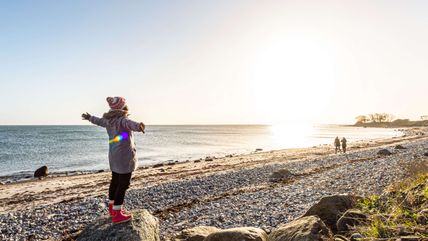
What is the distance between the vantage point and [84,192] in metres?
23.5

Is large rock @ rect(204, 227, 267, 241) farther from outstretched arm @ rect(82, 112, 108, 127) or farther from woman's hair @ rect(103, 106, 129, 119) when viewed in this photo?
outstretched arm @ rect(82, 112, 108, 127)

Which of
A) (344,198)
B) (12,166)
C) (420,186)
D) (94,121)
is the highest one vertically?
(94,121)

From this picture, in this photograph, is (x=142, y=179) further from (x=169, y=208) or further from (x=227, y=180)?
(x=169, y=208)

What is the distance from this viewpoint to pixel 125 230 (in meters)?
7.29

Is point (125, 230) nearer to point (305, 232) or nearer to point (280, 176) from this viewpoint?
point (305, 232)

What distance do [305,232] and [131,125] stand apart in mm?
4535

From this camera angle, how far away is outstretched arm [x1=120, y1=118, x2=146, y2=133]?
7164 mm

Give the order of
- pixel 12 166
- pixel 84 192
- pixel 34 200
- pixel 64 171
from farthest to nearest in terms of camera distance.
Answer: pixel 12 166 < pixel 64 171 < pixel 84 192 < pixel 34 200

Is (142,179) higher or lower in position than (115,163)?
lower

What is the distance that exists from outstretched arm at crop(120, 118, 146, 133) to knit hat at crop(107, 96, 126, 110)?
19.2 inches

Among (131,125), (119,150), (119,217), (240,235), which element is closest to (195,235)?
(240,235)

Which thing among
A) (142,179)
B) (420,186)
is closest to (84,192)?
(142,179)

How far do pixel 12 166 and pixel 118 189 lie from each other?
4558cm

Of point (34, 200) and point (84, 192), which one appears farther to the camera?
point (84, 192)
